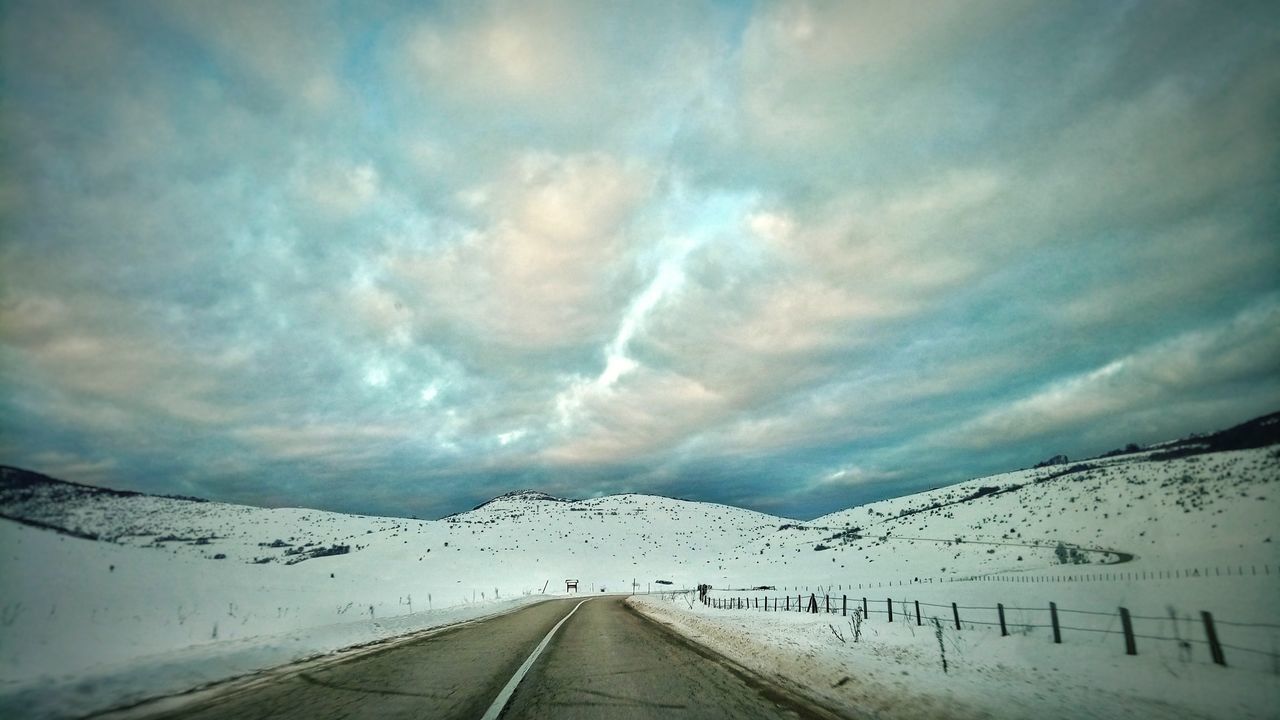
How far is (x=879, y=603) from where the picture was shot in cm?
3850

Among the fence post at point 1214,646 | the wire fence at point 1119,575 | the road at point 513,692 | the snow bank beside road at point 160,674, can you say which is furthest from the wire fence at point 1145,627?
the snow bank beside road at point 160,674

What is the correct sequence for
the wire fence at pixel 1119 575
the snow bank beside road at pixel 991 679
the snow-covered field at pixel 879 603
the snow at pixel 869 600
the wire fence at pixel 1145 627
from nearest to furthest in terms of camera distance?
the snow bank beside road at pixel 991 679, the snow-covered field at pixel 879 603, the snow at pixel 869 600, the wire fence at pixel 1145 627, the wire fence at pixel 1119 575

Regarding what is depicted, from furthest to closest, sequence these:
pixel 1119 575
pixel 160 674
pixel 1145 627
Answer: pixel 1119 575 → pixel 1145 627 → pixel 160 674

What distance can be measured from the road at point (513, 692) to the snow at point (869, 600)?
3.99 feet

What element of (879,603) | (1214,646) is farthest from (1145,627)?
(879,603)

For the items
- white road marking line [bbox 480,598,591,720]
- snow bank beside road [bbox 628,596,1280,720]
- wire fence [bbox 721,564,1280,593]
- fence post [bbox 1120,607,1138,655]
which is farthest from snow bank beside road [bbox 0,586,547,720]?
wire fence [bbox 721,564,1280,593]

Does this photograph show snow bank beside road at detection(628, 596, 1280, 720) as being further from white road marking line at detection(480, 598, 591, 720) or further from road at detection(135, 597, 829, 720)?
white road marking line at detection(480, 598, 591, 720)

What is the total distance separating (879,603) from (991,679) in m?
32.9

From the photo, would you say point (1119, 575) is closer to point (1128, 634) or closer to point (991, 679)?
point (1128, 634)

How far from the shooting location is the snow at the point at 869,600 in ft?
26.8

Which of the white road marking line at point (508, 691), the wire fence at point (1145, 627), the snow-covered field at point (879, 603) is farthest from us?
the wire fence at point (1145, 627)

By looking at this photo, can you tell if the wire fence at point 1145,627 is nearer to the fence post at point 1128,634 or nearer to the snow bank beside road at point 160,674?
the fence post at point 1128,634

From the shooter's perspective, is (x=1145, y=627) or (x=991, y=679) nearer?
(x=991, y=679)

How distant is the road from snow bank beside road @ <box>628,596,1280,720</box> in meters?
1.20
